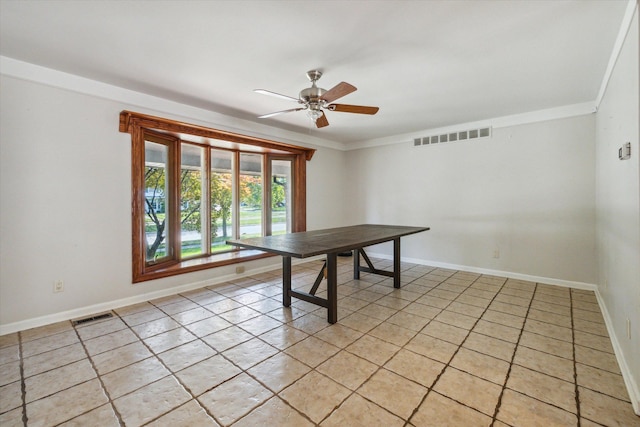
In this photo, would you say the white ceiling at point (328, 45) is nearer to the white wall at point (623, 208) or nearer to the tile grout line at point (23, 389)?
the white wall at point (623, 208)

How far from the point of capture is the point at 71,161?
280cm

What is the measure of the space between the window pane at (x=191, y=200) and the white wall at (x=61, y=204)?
84 centimetres

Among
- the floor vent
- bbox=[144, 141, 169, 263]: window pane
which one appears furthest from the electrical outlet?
bbox=[144, 141, 169, 263]: window pane

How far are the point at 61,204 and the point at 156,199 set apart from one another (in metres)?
1.06

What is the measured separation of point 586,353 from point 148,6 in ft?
13.1

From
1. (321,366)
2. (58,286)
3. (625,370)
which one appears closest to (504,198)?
(625,370)

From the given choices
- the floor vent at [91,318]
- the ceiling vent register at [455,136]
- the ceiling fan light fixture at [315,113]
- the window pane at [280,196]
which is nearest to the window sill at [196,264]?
the floor vent at [91,318]

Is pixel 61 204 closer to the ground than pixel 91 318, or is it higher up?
higher up

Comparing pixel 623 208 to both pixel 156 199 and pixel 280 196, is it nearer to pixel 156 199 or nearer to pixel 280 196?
pixel 280 196

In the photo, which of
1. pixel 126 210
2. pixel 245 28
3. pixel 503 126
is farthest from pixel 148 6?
pixel 503 126

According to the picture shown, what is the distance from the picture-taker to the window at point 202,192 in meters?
3.35

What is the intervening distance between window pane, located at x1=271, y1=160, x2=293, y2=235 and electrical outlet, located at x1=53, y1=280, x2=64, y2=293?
2919 millimetres

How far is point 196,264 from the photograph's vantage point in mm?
3863

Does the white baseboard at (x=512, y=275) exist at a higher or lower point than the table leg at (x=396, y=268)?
lower
